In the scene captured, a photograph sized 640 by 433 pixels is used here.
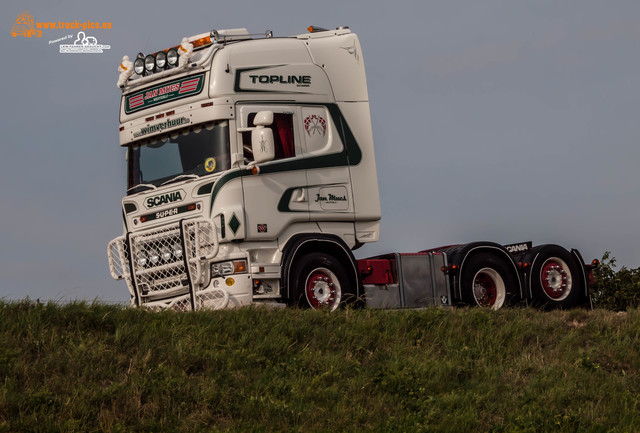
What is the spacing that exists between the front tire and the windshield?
198cm

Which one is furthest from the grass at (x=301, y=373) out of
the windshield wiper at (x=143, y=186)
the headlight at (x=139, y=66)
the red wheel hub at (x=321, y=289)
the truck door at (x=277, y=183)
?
the headlight at (x=139, y=66)

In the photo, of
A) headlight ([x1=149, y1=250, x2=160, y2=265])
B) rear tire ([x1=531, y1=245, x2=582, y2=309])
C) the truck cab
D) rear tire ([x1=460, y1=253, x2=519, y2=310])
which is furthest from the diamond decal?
rear tire ([x1=531, y1=245, x2=582, y2=309])

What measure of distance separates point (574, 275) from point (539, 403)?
7503mm

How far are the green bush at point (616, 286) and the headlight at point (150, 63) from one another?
42.4ft

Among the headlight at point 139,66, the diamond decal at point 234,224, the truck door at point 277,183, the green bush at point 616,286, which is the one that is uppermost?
the headlight at point 139,66

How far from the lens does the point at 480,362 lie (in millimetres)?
11508

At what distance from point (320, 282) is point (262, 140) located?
2416 mm

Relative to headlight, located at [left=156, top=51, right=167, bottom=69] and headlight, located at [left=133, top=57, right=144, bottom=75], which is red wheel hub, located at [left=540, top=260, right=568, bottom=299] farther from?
headlight, located at [left=133, top=57, right=144, bottom=75]

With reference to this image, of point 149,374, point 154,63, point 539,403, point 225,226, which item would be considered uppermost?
point 154,63

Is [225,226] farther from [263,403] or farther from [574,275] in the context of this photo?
[574,275]

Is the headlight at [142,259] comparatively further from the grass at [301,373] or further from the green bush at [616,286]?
the green bush at [616,286]

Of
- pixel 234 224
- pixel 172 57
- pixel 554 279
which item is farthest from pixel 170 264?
pixel 554 279

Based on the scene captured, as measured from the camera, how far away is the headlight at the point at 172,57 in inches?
605

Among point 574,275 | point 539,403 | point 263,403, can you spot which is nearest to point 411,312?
point 539,403
